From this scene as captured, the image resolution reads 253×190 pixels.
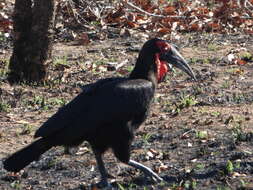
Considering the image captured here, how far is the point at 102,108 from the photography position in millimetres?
5523

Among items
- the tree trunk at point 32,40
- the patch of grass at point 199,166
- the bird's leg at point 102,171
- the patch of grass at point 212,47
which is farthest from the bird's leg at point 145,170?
the patch of grass at point 212,47

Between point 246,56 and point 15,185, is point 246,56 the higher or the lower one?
the higher one

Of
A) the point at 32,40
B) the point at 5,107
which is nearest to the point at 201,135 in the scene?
the point at 5,107

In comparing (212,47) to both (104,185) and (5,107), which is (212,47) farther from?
(104,185)

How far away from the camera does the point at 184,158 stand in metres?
6.06

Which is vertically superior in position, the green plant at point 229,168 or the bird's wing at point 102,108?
the bird's wing at point 102,108

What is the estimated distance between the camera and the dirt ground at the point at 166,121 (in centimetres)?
570

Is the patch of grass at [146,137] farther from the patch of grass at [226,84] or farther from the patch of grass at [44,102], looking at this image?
the patch of grass at [226,84]

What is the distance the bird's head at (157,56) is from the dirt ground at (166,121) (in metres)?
0.76

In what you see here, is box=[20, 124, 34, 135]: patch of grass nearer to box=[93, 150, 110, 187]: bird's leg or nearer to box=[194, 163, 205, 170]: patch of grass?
box=[93, 150, 110, 187]: bird's leg

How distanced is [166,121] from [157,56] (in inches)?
53.8

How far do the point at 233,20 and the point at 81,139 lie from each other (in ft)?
21.2

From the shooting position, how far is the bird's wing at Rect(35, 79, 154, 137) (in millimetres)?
5492

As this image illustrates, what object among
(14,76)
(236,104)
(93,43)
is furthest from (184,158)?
(93,43)
